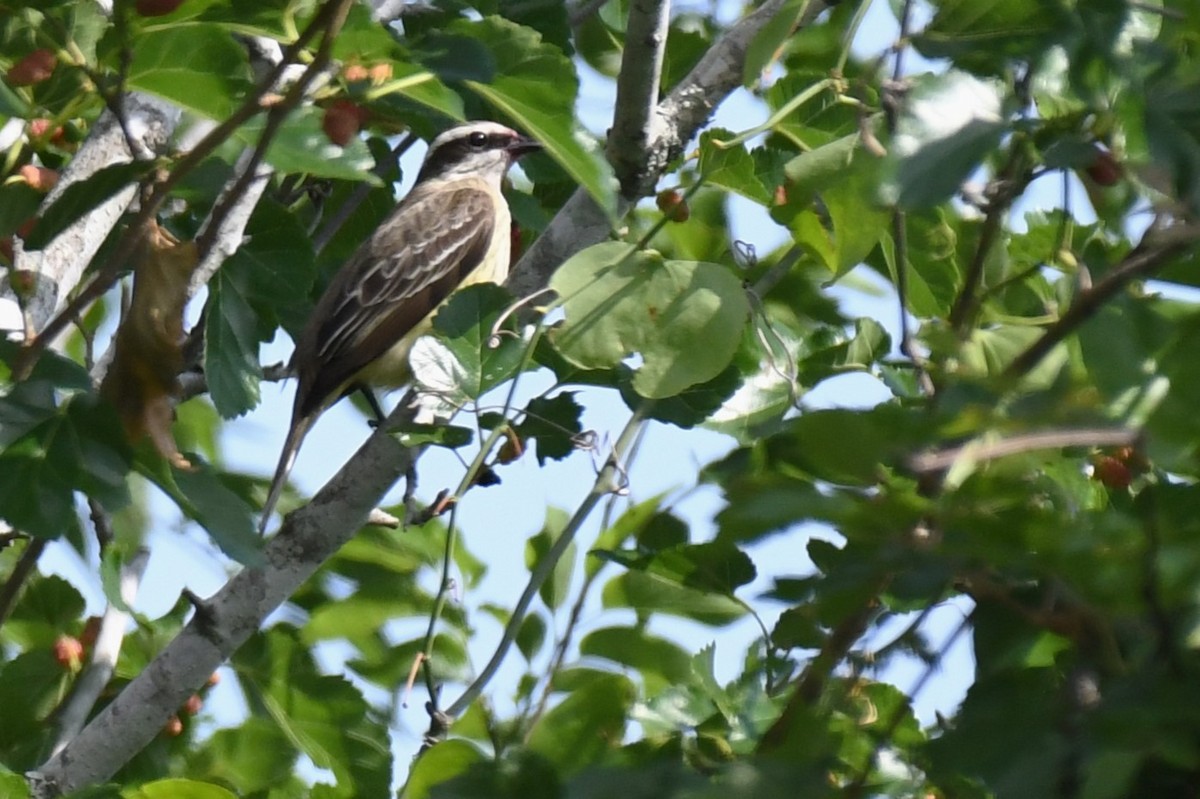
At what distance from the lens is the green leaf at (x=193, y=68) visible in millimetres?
Result: 2900

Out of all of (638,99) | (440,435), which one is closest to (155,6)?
(440,435)

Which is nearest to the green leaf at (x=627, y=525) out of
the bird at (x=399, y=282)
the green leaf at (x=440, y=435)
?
the green leaf at (x=440, y=435)

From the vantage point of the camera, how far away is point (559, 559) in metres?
3.51

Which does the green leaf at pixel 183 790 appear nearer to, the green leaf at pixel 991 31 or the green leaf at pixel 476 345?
the green leaf at pixel 476 345

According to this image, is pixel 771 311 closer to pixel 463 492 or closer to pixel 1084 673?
pixel 463 492

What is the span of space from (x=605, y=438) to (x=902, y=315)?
1.04 metres

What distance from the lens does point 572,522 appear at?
3354 millimetres

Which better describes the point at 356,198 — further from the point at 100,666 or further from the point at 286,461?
the point at 100,666

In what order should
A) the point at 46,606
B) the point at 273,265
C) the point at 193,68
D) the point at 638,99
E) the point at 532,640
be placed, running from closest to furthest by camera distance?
the point at 193,68 < the point at 638,99 < the point at 532,640 < the point at 273,265 < the point at 46,606

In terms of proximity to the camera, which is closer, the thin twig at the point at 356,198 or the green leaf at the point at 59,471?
the green leaf at the point at 59,471

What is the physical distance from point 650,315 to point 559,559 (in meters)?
0.93

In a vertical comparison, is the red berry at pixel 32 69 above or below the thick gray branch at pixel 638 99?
below

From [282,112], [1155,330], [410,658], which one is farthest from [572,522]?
[1155,330]

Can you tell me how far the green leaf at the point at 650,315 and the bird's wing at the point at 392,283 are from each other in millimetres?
3670
